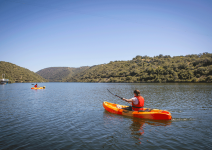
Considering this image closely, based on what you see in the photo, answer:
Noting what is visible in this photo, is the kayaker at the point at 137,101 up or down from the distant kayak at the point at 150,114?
up

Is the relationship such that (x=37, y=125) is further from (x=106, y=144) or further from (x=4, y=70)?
(x=4, y=70)

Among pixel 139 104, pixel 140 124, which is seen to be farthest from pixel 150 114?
pixel 140 124

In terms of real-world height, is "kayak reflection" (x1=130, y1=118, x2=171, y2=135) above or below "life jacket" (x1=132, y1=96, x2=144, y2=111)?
below

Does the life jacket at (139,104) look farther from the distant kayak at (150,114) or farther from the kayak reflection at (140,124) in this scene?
the kayak reflection at (140,124)

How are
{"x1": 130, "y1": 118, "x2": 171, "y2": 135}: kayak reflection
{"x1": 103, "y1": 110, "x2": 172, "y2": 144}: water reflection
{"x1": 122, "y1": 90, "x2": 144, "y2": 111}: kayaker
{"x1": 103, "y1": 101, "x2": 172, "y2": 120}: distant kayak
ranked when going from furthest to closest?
1. {"x1": 122, "y1": 90, "x2": 144, "y2": 111}: kayaker
2. {"x1": 103, "y1": 101, "x2": 172, "y2": 120}: distant kayak
3. {"x1": 130, "y1": 118, "x2": 171, "y2": 135}: kayak reflection
4. {"x1": 103, "y1": 110, "x2": 172, "y2": 144}: water reflection

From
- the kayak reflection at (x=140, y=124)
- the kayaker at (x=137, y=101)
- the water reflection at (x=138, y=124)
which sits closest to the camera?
the water reflection at (x=138, y=124)

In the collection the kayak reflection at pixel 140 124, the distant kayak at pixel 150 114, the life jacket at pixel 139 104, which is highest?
the life jacket at pixel 139 104

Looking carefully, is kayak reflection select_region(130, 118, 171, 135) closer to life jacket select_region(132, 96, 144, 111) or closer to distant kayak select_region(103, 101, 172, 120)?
distant kayak select_region(103, 101, 172, 120)

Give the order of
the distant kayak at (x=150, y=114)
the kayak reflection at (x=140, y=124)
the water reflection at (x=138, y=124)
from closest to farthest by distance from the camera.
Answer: the water reflection at (x=138, y=124)
the kayak reflection at (x=140, y=124)
the distant kayak at (x=150, y=114)

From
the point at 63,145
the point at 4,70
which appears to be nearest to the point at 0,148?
the point at 63,145

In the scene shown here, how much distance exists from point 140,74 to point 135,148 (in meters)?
120

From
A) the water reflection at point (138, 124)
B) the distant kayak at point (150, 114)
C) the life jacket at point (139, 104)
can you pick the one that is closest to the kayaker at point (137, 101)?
the life jacket at point (139, 104)

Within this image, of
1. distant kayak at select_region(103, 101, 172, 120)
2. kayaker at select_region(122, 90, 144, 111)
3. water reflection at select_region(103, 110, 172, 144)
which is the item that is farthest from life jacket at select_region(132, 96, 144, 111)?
water reflection at select_region(103, 110, 172, 144)

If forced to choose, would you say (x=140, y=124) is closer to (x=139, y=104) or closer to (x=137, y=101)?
(x=139, y=104)
